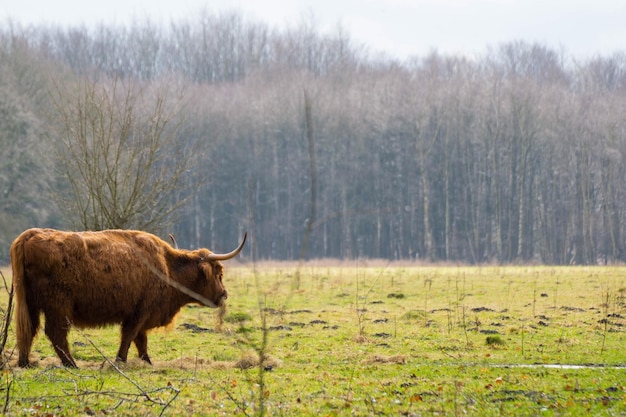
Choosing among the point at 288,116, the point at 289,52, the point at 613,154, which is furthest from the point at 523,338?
the point at 289,52

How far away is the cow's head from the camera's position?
14.9m

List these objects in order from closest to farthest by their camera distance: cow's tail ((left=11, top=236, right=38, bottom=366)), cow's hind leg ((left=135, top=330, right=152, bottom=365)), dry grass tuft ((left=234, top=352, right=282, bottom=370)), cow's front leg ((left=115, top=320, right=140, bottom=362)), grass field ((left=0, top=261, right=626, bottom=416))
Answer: grass field ((left=0, top=261, right=626, bottom=416)), cow's tail ((left=11, top=236, right=38, bottom=366)), dry grass tuft ((left=234, top=352, right=282, bottom=370)), cow's front leg ((left=115, top=320, right=140, bottom=362)), cow's hind leg ((left=135, top=330, right=152, bottom=365))

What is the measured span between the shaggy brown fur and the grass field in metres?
0.63

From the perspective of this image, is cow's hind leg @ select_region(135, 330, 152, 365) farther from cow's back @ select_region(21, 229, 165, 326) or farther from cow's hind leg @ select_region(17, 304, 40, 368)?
cow's hind leg @ select_region(17, 304, 40, 368)

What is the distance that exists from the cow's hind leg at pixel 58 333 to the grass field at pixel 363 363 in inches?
18.2

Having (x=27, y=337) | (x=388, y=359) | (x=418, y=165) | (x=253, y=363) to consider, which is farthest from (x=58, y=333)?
(x=418, y=165)

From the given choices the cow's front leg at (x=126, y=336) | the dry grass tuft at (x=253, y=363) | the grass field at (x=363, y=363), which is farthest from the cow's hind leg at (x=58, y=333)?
the dry grass tuft at (x=253, y=363)

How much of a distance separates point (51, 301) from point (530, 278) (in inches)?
755

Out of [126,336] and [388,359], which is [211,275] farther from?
[388,359]

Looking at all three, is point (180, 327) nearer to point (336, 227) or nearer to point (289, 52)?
point (336, 227)

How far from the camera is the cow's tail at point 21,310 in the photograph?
1238cm

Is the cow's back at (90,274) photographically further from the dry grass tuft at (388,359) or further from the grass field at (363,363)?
the dry grass tuft at (388,359)

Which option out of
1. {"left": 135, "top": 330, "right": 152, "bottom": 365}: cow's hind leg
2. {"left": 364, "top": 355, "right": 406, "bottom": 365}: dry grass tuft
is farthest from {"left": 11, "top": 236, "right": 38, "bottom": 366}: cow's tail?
{"left": 364, "top": 355, "right": 406, "bottom": 365}: dry grass tuft

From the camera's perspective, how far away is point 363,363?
13.4 meters
